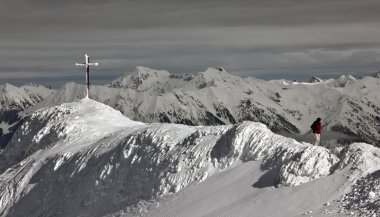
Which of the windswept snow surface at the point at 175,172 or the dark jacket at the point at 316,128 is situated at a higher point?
the dark jacket at the point at 316,128

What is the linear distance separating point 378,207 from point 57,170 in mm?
25982

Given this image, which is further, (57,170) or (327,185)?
(57,170)

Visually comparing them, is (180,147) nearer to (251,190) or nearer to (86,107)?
(251,190)

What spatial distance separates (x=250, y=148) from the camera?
120 ft

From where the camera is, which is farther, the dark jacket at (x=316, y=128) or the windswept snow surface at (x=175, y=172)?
the dark jacket at (x=316, y=128)

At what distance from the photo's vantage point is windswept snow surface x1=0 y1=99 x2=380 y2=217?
1261 inches

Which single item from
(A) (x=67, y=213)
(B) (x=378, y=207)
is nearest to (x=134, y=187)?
(A) (x=67, y=213)

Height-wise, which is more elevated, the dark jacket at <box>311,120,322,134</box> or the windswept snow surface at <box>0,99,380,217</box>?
the dark jacket at <box>311,120,322,134</box>

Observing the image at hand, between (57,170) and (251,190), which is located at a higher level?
(251,190)

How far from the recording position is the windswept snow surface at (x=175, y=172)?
105 feet

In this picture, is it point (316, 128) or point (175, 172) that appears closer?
point (175, 172)

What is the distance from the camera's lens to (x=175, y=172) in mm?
37750

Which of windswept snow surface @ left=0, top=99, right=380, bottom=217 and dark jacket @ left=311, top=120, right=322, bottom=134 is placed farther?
dark jacket @ left=311, top=120, right=322, bottom=134

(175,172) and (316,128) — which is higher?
(316,128)
